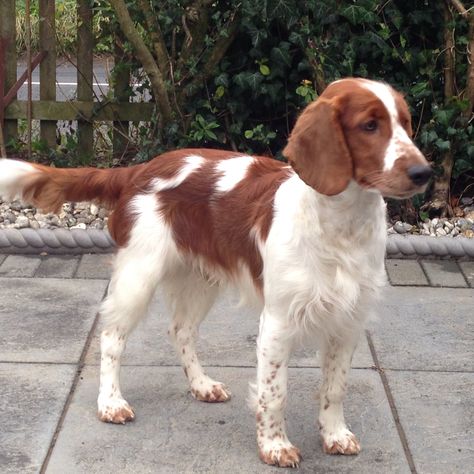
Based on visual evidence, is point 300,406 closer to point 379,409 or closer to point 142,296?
point 379,409

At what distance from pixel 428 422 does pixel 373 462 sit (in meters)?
0.44

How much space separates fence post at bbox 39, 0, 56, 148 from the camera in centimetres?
757

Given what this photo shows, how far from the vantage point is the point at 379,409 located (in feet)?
14.7

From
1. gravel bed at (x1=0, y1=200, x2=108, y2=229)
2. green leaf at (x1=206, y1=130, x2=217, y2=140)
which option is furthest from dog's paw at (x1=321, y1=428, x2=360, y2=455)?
green leaf at (x1=206, y1=130, x2=217, y2=140)

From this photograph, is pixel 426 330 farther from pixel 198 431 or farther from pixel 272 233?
pixel 272 233

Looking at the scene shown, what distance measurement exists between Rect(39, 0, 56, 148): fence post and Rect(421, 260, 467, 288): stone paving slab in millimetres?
3252

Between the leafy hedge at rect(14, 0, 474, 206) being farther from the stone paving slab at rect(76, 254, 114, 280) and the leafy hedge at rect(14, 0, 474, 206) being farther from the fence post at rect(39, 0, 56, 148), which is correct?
the stone paving slab at rect(76, 254, 114, 280)

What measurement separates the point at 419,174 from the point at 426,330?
220cm

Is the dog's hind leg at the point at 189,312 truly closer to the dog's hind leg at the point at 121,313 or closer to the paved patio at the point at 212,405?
the paved patio at the point at 212,405

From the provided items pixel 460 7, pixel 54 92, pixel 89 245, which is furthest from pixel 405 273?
pixel 54 92

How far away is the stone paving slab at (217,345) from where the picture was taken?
4.96 m

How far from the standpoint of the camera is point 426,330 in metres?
5.40

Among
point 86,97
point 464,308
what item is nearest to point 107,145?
point 86,97

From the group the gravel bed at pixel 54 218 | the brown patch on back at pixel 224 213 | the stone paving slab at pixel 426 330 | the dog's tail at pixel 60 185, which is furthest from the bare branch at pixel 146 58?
the brown patch on back at pixel 224 213
